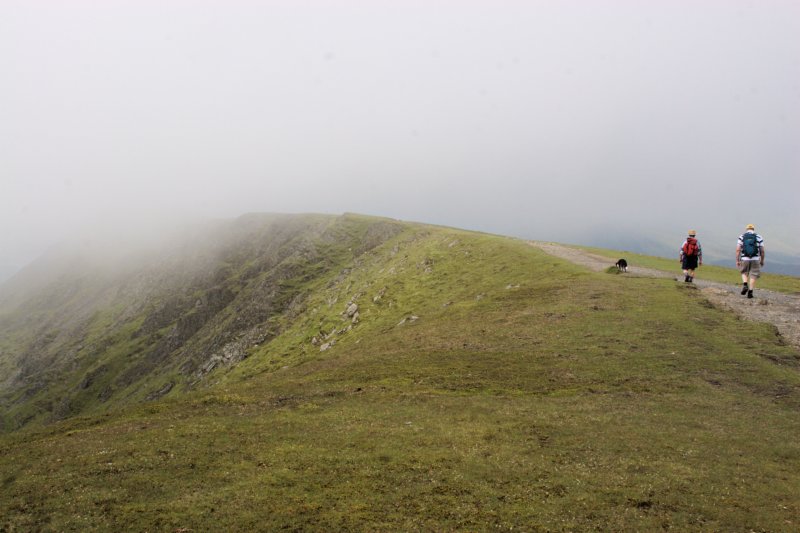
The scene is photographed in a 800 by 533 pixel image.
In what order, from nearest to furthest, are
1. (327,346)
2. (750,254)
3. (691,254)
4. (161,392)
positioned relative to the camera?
1. (750,254)
2. (691,254)
3. (327,346)
4. (161,392)

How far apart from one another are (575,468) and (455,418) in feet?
25.4

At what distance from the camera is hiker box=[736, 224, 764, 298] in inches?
1507

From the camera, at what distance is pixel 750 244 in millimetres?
38469

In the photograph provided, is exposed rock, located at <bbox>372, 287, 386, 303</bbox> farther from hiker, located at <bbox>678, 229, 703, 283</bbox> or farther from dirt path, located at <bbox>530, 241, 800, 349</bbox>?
hiker, located at <bbox>678, 229, 703, 283</bbox>

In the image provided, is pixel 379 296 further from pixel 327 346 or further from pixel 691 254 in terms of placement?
pixel 691 254

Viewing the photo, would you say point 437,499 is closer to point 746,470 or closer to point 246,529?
point 246,529

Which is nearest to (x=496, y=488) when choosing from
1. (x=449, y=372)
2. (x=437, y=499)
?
(x=437, y=499)

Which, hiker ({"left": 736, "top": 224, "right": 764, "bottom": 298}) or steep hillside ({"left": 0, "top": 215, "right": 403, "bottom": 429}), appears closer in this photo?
hiker ({"left": 736, "top": 224, "right": 764, "bottom": 298})

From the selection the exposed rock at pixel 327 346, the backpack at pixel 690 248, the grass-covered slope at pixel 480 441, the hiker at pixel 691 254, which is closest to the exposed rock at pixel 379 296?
the exposed rock at pixel 327 346

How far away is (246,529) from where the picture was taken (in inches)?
607

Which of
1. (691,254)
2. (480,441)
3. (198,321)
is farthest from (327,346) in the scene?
(198,321)

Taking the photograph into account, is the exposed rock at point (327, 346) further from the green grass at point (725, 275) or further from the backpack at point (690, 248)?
the backpack at point (690, 248)

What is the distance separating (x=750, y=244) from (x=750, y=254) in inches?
36.5

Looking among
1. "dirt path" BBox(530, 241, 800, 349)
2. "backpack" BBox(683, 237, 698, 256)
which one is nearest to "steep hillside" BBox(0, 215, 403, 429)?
"backpack" BBox(683, 237, 698, 256)
